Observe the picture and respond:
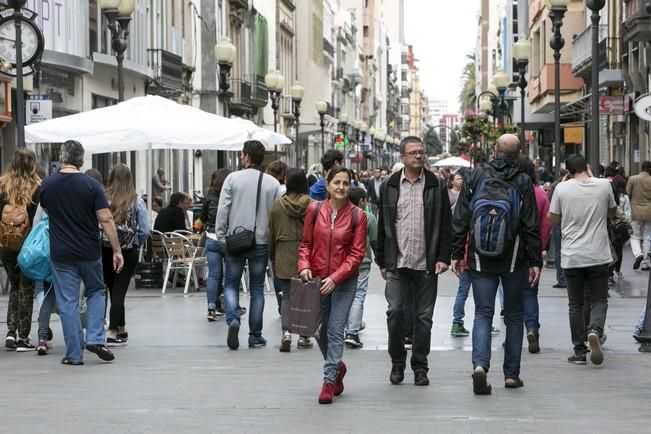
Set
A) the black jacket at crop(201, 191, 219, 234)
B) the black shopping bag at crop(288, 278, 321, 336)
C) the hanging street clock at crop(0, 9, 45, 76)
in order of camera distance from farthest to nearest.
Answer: the hanging street clock at crop(0, 9, 45, 76) → the black jacket at crop(201, 191, 219, 234) → the black shopping bag at crop(288, 278, 321, 336)

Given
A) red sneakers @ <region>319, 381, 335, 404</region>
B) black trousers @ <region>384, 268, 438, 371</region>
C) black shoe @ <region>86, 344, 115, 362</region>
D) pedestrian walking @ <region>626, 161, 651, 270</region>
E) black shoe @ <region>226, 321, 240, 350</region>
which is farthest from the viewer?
pedestrian walking @ <region>626, 161, 651, 270</region>

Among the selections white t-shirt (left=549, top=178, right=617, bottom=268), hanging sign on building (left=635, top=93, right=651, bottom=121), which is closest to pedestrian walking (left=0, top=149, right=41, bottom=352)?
white t-shirt (left=549, top=178, right=617, bottom=268)

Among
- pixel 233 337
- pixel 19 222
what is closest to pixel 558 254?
pixel 233 337

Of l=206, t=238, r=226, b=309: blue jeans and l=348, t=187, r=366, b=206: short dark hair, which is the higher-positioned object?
l=348, t=187, r=366, b=206: short dark hair

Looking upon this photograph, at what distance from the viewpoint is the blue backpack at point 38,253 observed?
1223cm

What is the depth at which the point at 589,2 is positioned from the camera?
2006cm

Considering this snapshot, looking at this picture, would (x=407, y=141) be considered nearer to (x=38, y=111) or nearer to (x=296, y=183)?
(x=296, y=183)

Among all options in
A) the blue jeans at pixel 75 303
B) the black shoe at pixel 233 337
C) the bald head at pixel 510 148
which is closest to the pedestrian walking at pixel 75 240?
the blue jeans at pixel 75 303

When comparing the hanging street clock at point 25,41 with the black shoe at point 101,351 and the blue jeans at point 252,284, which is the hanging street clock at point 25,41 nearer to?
the blue jeans at point 252,284

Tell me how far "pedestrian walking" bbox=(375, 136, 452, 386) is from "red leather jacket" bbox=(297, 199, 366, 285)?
39 centimetres

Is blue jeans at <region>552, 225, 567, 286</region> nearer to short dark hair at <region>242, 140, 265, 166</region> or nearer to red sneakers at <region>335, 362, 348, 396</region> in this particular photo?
short dark hair at <region>242, 140, 265, 166</region>

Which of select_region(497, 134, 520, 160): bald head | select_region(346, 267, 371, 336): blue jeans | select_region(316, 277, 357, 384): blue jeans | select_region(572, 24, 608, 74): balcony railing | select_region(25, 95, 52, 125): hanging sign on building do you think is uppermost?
select_region(572, 24, 608, 74): balcony railing

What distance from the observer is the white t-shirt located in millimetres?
11648

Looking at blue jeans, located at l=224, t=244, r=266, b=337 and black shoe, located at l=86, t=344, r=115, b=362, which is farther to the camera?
blue jeans, located at l=224, t=244, r=266, b=337
